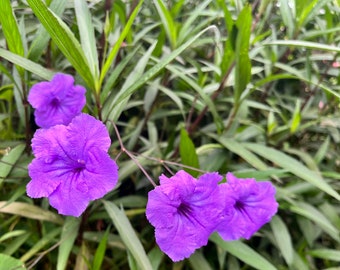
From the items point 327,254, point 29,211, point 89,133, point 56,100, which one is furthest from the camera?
point 327,254

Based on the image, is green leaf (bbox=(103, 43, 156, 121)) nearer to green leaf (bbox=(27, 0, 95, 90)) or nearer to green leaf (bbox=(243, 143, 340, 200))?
green leaf (bbox=(27, 0, 95, 90))

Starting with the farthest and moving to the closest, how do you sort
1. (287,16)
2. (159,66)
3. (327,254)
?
(287,16)
(327,254)
(159,66)

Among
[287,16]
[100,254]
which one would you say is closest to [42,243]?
[100,254]

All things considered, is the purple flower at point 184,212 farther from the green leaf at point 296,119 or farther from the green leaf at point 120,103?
the green leaf at point 296,119

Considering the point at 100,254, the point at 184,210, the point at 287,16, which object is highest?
the point at 287,16

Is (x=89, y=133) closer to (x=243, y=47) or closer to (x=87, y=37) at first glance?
(x=87, y=37)

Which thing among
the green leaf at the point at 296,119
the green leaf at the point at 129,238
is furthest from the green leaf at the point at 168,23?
the green leaf at the point at 129,238
